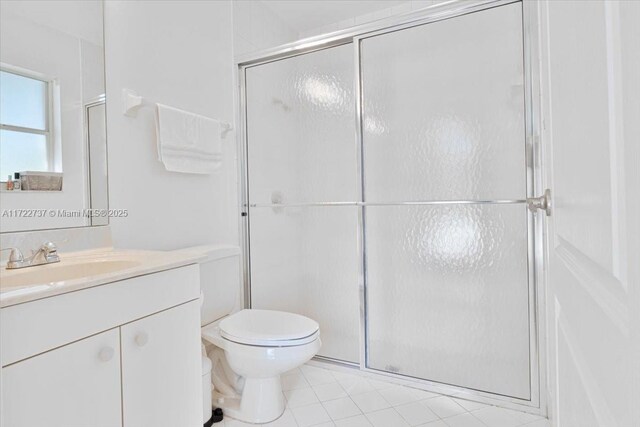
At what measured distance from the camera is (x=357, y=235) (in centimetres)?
207

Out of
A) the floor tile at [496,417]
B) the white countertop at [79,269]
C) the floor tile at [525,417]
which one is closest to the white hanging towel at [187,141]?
the white countertop at [79,269]

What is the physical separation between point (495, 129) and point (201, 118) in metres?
1.44

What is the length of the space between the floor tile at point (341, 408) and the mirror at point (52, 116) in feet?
4.28

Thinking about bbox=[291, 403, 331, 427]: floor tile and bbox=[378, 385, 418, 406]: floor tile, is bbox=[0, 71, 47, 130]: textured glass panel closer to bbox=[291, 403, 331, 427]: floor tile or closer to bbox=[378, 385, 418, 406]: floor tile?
bbox=[291, 403, 331, 427]: floor tile

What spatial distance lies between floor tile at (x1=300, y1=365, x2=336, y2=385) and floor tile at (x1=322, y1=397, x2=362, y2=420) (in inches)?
8.4

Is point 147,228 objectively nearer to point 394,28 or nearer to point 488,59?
point 394,28

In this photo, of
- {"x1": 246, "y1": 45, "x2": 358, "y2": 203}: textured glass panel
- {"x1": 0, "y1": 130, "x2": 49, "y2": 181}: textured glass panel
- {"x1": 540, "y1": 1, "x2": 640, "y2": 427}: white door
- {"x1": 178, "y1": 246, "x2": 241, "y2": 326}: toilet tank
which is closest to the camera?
{"x1": 540, "y1": 1, "x2": 640, "y2": 427}: white door

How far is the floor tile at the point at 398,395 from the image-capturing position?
1.76m

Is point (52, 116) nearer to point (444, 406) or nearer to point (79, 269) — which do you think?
point (79, 269)

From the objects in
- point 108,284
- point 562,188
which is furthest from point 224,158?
point 562,188

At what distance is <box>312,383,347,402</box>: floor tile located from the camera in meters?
1.80

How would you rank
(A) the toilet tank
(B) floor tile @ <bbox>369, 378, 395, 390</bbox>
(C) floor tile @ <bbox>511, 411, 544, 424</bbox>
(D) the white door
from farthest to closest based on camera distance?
(B) floor tile @ <bbox>369, 378, 395, 390</bbox> < (A) the toilet tank < (C) floor tile @ <bbox>511, 411, 544, 424</bbox> < (D) the white door

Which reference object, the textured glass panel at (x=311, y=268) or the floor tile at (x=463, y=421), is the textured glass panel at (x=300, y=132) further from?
the floor tile at (x=463, y=421)

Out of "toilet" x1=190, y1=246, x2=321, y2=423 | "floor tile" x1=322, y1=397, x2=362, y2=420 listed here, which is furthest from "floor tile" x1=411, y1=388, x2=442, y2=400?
"toilet" x1=190, y1=246, x2=321, y2=423
